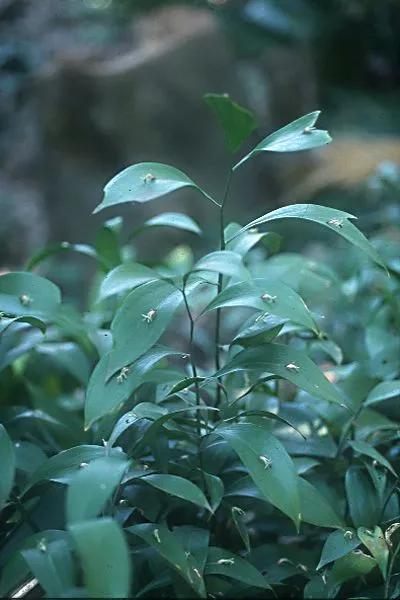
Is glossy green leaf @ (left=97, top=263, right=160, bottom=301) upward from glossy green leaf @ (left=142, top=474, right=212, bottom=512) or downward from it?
upward

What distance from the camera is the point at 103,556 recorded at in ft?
1.77

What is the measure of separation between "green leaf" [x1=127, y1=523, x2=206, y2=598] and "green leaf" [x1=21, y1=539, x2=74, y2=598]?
99mm

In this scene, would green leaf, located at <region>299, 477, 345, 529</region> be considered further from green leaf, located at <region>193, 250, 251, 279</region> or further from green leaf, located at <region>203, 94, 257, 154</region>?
green leaf, located at <region>203, 94, 257, 154</region>

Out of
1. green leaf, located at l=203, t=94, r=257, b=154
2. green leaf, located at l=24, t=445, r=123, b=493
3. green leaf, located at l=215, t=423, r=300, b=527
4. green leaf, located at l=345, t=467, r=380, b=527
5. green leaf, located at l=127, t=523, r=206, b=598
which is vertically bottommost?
green leaf, located at l=345, t=467, r=380, b=527

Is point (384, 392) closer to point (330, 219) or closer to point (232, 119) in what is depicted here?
point (330, 219)

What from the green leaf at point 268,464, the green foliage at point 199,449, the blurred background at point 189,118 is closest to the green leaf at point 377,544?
the green foliage at point 199,449

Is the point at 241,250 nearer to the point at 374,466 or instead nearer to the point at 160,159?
the point at 374,466

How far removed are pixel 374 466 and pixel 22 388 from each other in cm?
62

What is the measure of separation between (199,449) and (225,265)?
0.26 metres

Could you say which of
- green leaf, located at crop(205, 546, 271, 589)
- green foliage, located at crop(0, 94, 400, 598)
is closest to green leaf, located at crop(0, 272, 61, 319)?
green foliage, located at crop(0, 94, 400, 598)

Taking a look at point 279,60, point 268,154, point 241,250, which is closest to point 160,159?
point 268,154

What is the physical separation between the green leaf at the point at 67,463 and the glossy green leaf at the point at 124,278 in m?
0.17

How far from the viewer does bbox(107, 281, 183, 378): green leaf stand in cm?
73

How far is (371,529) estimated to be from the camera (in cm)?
87
